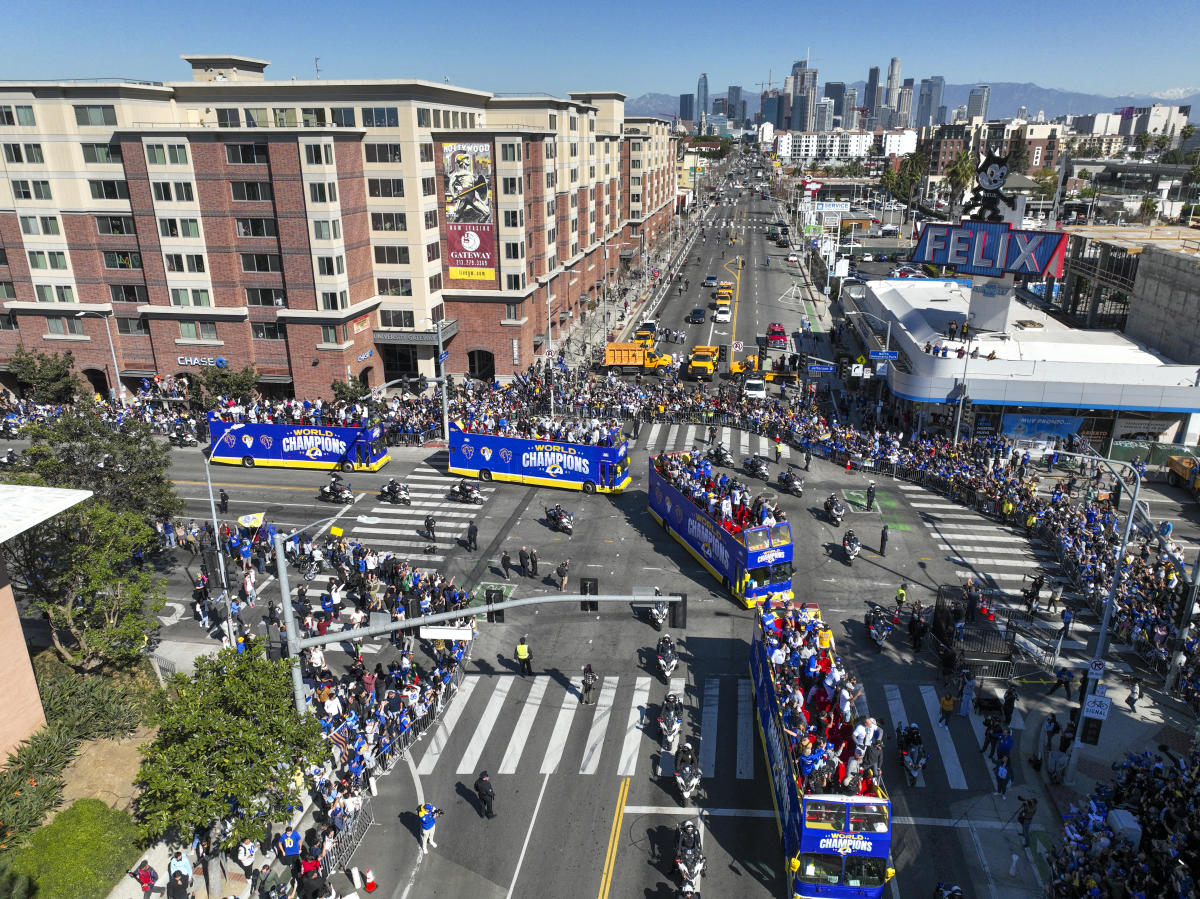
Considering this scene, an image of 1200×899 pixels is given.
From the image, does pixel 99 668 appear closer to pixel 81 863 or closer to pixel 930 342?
pixel 81 863

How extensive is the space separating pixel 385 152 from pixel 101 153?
61.7ft

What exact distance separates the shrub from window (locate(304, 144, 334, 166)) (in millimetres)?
40817

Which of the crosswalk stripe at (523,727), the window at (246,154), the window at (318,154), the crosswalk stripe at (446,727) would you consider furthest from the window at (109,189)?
the crosswalk stripe at (523,727)

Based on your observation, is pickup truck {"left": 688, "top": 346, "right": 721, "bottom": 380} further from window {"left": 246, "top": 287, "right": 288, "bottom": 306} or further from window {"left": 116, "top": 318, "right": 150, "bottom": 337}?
window {"left": 116, "top": 318, "right": 150, "bottom": 337}

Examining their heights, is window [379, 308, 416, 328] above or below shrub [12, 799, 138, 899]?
above

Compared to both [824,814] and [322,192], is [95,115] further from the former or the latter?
[824,814]

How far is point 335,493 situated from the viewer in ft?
135

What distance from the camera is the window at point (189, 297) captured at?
5406cm

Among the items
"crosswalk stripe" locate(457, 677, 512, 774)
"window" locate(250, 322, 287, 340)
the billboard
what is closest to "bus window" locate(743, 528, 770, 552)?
"crosswalk stripe" locate(457, 677, 512, 774)

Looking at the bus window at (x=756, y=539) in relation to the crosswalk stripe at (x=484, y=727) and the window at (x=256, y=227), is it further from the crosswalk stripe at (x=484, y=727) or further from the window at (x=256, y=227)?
the window at (x=256, y=227)

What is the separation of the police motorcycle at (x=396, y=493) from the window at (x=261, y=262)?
21.0 meters

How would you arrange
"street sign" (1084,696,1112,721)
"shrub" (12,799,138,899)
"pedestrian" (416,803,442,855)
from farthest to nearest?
"street sign" (1084,696,1112,721) < "pedestrian" (416,803,442,855) < "shrub" (12,799,138,899)

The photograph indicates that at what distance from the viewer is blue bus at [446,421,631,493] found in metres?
41.9

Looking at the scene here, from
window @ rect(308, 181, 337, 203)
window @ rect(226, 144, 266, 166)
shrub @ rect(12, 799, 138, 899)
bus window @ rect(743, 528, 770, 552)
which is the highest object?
window @ rect(226, 144, 266, 166)
